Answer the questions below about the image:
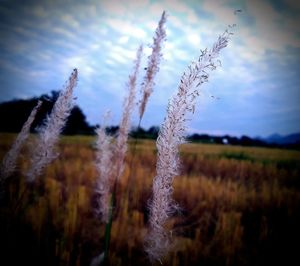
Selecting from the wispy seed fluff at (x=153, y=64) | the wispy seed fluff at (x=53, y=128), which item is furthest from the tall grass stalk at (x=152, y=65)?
the wispy seed fluff at (x=53, y=128)

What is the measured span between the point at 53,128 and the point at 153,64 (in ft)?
1.71

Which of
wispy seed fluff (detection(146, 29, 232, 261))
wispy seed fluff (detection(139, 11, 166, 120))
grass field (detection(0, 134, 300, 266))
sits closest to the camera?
wispy seed fluff (detection(146, 29, 232, 261))

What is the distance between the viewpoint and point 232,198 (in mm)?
4418

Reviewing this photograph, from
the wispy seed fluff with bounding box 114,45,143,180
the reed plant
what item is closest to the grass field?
the reed plant

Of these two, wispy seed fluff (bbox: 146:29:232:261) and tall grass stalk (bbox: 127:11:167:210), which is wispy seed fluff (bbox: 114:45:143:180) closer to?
tall grass stalk (bbox: 127:11:167:210)

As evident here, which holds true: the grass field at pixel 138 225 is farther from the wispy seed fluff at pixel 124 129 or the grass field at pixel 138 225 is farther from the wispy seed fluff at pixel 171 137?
the wispy seed fluff at pixel 124 129

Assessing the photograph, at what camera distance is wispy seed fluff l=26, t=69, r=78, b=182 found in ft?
3.72

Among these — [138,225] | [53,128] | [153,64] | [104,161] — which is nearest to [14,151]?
[53,128]

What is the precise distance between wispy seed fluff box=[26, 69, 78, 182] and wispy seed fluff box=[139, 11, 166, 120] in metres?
0.35

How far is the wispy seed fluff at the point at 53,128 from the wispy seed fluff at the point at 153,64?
0.35 m

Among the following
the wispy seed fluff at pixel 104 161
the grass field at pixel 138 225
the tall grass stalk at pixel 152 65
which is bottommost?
the grass field at pixel 138 225

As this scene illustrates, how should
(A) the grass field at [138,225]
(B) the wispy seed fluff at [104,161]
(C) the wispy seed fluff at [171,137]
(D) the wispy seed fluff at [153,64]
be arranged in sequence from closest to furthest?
1. (C) the wispy seed fluff at [171,137]
2. (D) the wispy seed fluff at [153,64]
3. (B) the wispy seed fluff at [104,161]
4. (A) the grass field at [138,225]

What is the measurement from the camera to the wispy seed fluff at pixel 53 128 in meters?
1.13

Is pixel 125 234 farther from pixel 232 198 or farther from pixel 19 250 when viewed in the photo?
pixel 232 198
